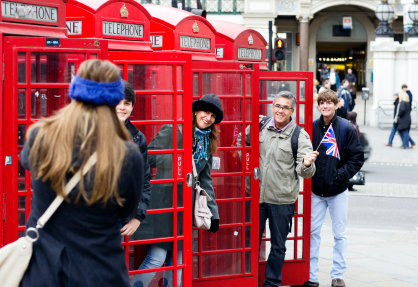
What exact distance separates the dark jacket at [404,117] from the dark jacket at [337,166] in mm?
11613

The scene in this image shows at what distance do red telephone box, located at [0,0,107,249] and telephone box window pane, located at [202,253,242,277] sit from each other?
1720 millimetres

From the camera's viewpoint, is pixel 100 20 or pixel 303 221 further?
pixel 303 221

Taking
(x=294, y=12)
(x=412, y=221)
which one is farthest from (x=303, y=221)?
(x=294, y=12)

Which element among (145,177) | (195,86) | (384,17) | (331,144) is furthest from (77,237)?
(384,17)

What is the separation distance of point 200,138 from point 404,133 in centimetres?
1340

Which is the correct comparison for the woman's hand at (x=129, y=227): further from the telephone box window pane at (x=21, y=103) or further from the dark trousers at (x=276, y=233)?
the dark trousers at (x=276, y=233)

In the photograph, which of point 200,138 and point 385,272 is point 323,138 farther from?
point 385,272

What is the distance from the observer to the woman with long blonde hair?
91.7 inches

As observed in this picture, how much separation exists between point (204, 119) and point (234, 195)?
83 cm

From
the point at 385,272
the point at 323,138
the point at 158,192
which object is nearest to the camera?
the point at 158,192

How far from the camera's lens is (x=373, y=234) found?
7840mm

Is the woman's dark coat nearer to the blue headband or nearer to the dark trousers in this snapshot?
the dark trousers

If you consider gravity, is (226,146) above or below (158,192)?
above

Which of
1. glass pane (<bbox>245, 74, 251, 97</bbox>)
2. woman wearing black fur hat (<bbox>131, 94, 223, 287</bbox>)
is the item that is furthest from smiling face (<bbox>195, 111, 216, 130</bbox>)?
glass pane (<bbox>245, 74, 251, 97</bbox>)
